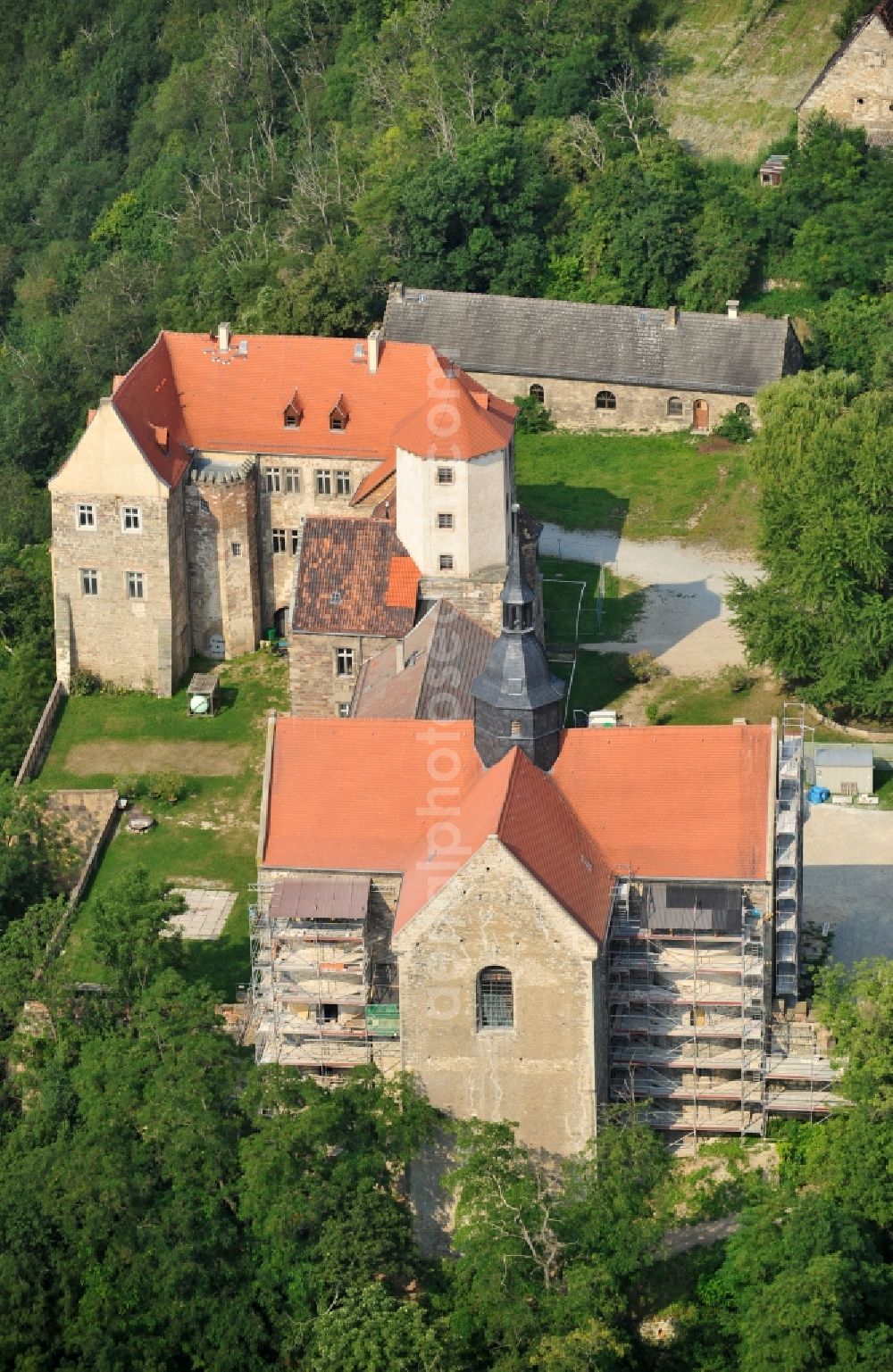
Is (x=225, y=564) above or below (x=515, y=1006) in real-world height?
above

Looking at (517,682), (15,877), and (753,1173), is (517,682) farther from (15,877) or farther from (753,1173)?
(15,877)

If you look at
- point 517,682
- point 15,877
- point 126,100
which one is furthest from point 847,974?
point 126,100

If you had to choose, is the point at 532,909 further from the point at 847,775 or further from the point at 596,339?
the point at 596,339

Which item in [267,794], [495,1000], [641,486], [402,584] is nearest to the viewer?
[495,1000]

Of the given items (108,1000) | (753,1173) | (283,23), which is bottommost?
(753,1173)

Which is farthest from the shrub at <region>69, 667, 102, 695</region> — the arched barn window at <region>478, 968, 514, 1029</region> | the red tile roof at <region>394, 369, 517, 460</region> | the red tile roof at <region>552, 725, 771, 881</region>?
the arched barn window at <region>478, 968, 514, 1029</region>

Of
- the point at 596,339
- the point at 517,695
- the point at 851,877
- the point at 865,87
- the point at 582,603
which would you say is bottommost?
the point at 851,877

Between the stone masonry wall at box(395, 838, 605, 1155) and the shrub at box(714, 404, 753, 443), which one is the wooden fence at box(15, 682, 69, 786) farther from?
the shrub at box(714, 404, 753, 443)

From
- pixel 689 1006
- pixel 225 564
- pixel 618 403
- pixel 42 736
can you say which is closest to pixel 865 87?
pixel 618 403
